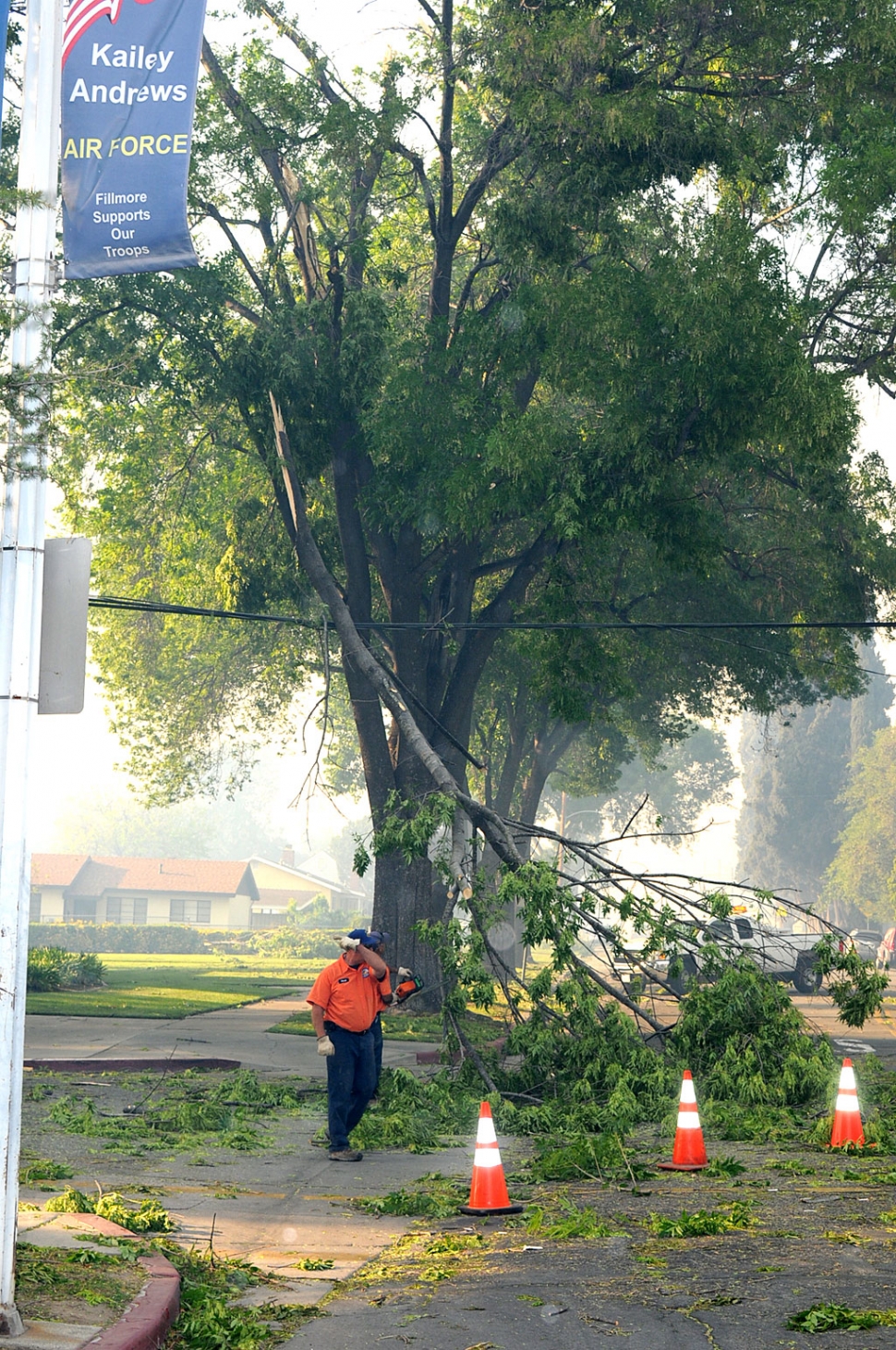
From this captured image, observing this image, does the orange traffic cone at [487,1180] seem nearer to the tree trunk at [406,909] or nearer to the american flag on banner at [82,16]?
the american flag on banner at [82,16]

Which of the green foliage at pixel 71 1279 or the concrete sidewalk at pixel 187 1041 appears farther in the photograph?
the concrete sidewalk at pixel 187 1041

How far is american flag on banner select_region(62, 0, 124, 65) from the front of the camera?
787 cm

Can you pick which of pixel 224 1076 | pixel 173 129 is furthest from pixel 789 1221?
pixel 224 1076

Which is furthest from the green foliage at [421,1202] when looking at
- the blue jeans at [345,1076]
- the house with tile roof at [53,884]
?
the house with tile roof at [53,884]

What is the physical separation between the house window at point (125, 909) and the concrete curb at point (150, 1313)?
349 feet

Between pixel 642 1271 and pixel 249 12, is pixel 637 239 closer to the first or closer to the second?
pixel 249 12

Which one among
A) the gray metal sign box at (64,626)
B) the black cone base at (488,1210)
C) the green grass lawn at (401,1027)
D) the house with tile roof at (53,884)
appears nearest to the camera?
the gray metal sign box at (64,626)

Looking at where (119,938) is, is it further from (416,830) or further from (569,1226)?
(569,1226)

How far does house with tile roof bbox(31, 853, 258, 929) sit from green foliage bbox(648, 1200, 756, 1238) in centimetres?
10225

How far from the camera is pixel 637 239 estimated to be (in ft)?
67.9

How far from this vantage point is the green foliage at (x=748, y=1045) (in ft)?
43.4

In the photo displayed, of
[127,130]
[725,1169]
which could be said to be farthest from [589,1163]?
[127,130]

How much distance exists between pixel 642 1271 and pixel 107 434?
23.6 meters

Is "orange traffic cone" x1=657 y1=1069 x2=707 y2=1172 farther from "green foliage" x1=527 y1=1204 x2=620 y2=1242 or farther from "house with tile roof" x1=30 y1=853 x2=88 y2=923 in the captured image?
"house with tile roof" x1=30 y1=853 x2=88 y2=923
